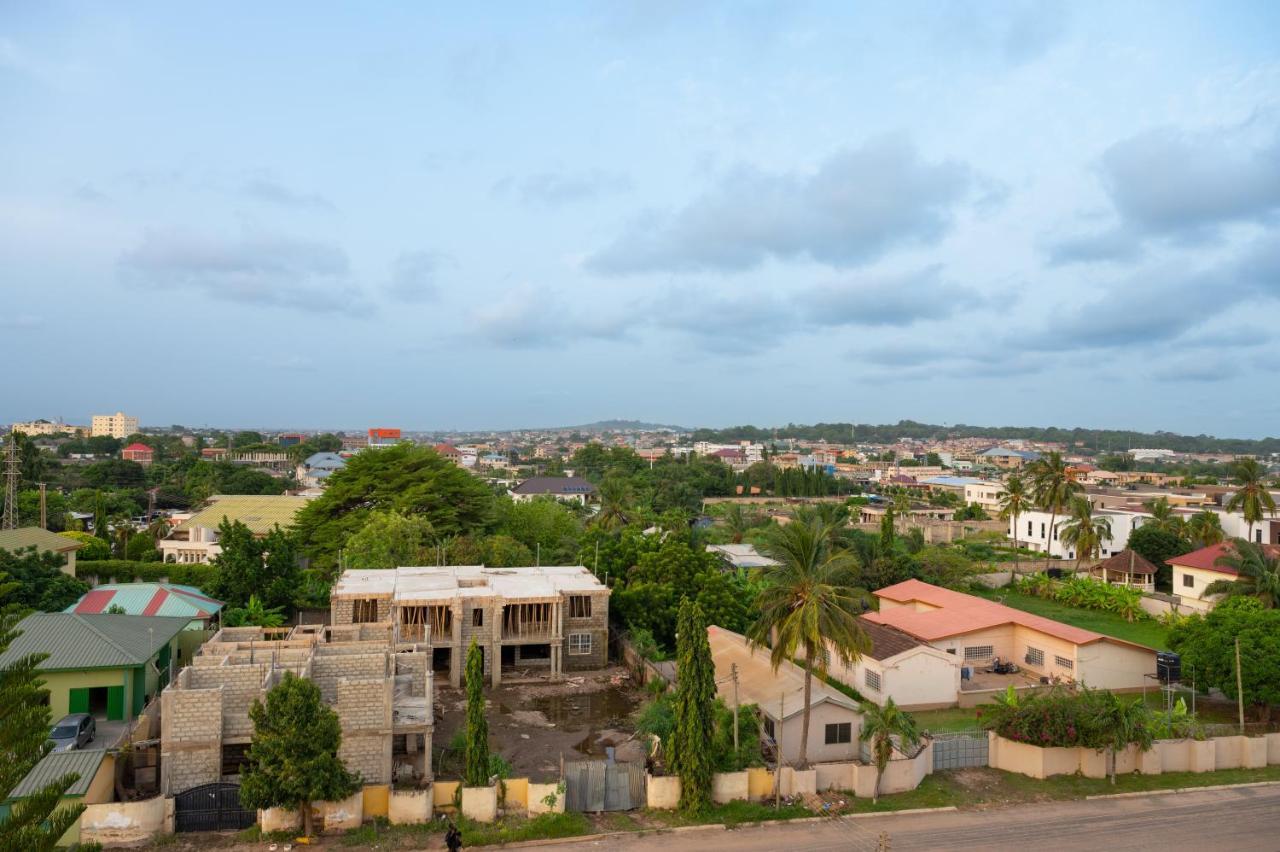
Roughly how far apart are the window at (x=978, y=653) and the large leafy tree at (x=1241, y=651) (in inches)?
244

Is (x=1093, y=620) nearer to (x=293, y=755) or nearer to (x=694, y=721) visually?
(x=694, y=721)

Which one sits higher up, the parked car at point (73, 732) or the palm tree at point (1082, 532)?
the palm tree at point (1082, 532)

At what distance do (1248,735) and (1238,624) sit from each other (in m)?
3.10

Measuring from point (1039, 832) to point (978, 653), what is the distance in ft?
44.9

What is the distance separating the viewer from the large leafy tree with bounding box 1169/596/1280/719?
21250 mm

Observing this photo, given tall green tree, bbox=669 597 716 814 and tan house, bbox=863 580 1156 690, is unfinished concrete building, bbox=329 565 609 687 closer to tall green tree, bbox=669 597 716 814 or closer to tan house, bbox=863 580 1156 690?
tan house, bbox=863 580 1156 690

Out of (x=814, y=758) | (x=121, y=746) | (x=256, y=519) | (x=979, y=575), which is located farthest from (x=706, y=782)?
(x=256, y=519)

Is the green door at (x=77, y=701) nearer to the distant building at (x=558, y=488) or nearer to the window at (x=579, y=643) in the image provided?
the window at (x=579, y=643)

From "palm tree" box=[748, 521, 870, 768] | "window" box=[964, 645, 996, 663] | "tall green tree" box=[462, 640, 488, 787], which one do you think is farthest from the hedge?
"window" box=[964, 645, 996, 663]

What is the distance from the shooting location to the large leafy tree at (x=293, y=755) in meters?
14.7

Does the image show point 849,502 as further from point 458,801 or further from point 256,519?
point 458,801

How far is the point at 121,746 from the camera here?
17406 mm

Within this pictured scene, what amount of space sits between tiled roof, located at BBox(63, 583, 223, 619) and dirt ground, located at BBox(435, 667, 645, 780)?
9822 mm

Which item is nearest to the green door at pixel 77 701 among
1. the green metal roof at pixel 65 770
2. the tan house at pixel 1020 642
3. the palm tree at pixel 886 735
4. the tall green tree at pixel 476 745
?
the green metal roof at pixel 65 770
